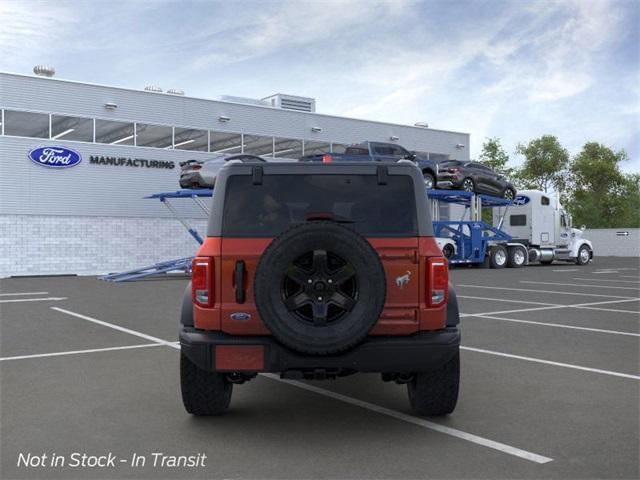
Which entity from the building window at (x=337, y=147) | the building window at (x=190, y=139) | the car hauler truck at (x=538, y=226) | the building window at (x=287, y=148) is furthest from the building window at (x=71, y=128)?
the car hauler truck at (x=538, y=226)

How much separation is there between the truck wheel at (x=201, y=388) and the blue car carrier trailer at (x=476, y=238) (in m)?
23.0

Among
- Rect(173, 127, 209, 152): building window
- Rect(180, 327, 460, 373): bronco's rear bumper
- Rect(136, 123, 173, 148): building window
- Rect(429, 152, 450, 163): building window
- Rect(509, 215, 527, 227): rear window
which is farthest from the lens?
Rect(429, 152, 450, 163): building window

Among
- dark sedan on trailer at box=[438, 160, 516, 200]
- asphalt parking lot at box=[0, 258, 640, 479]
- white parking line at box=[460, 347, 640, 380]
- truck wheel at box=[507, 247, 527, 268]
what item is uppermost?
dark sedan on trailer at box=[438, 160, 516, 200]

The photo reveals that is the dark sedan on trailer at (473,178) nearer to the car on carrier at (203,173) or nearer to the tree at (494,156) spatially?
the car on carrier at (203,173)

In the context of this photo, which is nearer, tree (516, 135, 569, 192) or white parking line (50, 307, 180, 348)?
white parking line (50, 307, 180, 348)

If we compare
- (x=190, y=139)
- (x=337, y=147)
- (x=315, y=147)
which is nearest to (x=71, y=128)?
(x=190, y=139)

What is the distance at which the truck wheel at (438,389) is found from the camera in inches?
195

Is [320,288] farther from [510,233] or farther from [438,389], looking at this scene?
[510,233]

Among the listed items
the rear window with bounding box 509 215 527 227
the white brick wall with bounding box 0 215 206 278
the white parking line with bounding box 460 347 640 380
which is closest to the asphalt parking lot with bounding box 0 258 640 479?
the white parking line with bounding box 460 347 640 380

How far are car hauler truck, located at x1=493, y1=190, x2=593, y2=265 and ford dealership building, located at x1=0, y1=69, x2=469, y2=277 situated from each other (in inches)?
462

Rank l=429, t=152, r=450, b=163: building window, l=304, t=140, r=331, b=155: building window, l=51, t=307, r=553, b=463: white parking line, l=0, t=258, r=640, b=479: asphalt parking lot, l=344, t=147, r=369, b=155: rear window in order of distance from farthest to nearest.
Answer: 1. l=429, t=152, r=450, b=163: building window
2. l=304, t=140, r=331, b=155: building window
3. l=344, t=147, r=369, b=155: rear window
4. l=51, t=307, r=553, b=463: white parking line
5. l=0, t=258, r=640, b=479: asphalt parking lot

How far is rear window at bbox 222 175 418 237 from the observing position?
4.73 meters

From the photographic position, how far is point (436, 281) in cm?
461

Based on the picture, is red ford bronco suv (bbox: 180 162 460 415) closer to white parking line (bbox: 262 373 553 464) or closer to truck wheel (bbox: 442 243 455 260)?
white parking line (bbox: 262 373 553 464)
